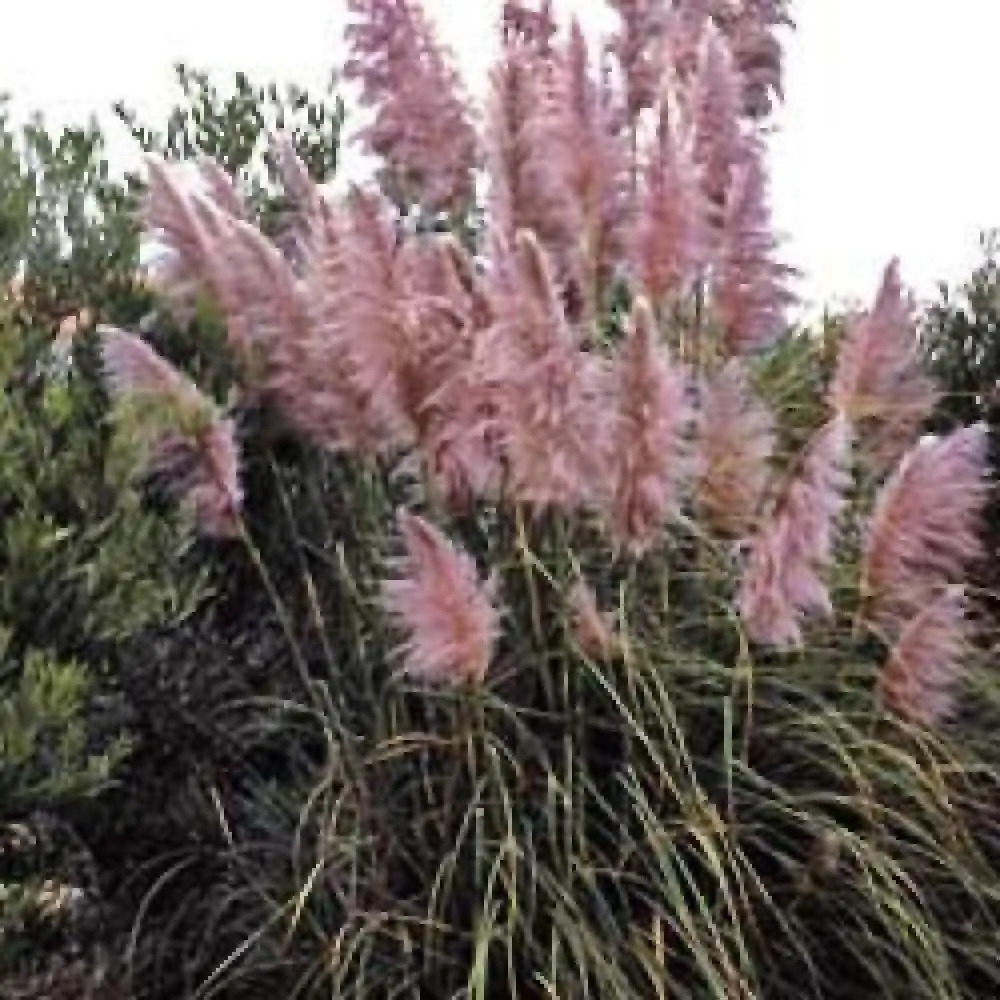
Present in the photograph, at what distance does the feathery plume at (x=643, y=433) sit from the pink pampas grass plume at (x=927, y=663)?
1.26 ft

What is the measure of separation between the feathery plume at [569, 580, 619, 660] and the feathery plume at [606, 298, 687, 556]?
11 centimetres

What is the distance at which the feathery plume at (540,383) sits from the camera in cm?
320

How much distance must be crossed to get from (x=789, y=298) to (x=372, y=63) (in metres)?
0.76

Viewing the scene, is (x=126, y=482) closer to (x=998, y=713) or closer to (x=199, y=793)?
(x=199, y=793)

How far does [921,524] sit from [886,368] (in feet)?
1.50

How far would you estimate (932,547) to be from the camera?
373cm

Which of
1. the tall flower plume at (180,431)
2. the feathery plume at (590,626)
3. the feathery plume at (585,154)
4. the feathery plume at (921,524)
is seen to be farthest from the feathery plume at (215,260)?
the feathery plume at (921,524)

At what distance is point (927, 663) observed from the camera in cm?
347

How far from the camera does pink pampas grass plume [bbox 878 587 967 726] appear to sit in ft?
11.2

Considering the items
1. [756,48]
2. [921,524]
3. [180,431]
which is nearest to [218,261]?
[180,431]

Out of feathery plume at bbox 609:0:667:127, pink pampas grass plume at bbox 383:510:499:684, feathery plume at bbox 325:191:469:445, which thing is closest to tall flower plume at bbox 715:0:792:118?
feathery plume at bbox 609:0:667:127

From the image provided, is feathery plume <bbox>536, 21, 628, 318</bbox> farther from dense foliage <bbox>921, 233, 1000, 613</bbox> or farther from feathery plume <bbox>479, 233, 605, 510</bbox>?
dense foliage <bbox>921, 233, 1000, 613</bbox>

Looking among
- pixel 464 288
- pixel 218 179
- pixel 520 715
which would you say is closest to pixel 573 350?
pixel 464 288

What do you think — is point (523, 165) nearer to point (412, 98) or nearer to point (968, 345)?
point (412, 98)
